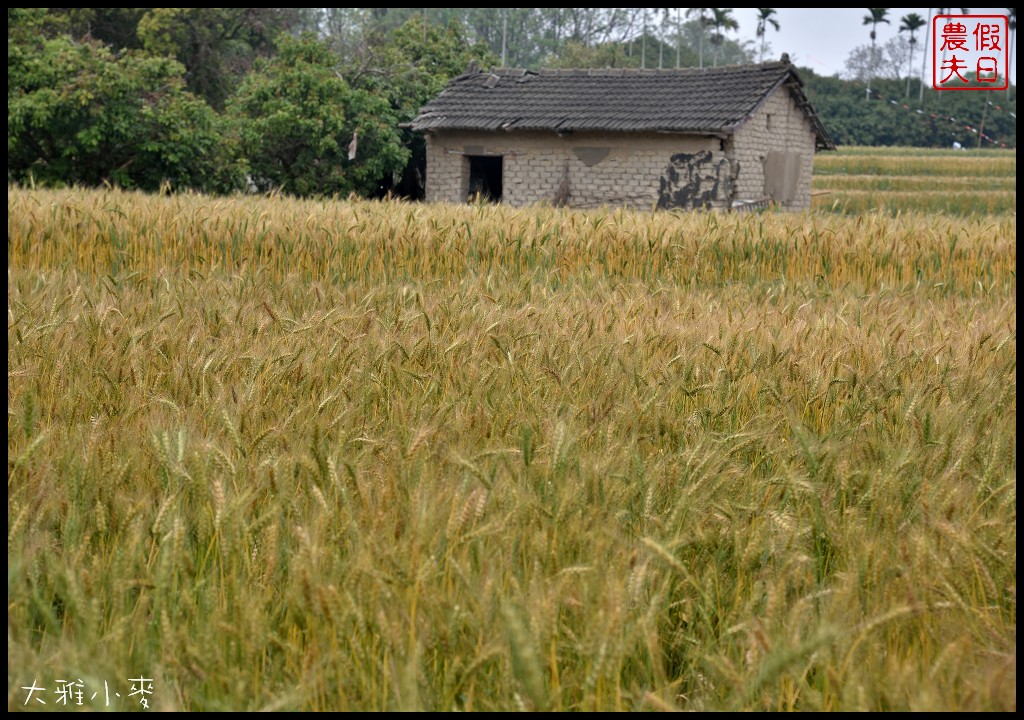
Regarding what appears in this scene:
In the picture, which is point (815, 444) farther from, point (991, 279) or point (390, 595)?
point (991, 279)

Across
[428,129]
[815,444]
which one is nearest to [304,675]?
[815,444]

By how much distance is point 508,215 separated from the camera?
8484 mm

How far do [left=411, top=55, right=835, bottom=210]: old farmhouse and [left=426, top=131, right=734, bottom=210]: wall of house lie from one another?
2 cm

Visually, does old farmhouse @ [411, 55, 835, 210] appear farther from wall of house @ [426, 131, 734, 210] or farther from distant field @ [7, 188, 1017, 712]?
distant field @ [7, 188, 1017, 712]

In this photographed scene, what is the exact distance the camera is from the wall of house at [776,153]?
20328 mm

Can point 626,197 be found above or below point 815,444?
above

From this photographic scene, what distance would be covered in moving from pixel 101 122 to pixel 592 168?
31.2 feet

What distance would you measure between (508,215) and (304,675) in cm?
727

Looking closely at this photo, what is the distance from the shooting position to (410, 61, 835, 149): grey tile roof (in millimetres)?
19938

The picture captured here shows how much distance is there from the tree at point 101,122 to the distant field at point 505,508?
50.3 ft

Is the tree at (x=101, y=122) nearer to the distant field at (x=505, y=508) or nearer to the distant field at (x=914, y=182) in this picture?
the distant field at (x=914, y=182)

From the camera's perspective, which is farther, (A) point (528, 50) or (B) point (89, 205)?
(A) point (528, 50)

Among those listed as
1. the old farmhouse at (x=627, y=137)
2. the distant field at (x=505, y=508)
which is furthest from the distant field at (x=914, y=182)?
the distant field at (x=505, y=508)

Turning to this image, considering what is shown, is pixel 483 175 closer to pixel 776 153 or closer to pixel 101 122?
pixel 776 153
